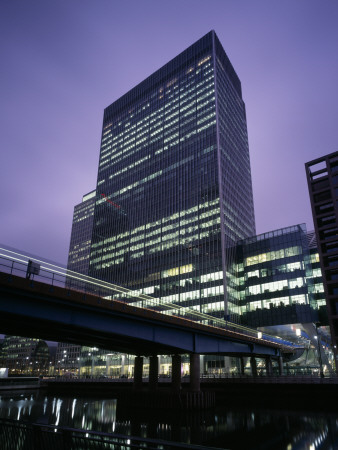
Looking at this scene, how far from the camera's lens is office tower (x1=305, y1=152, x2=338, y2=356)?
75.0m

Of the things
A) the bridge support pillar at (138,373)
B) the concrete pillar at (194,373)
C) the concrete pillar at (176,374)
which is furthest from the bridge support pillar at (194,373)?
the bridge support pillar at (138,373)

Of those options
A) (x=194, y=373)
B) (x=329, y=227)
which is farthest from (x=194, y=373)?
(x=329, y=227)

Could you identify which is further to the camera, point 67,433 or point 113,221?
point 113,221

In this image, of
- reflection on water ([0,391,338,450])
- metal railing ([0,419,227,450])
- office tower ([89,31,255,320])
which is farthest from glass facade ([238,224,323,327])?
metal railing ([0,419,227,450])

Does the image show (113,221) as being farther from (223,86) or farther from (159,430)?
(159,430)

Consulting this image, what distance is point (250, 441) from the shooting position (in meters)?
22.9

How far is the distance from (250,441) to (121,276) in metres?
112

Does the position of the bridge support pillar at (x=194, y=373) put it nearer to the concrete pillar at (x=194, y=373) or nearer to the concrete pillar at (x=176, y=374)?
the concrete pillar at (x=194, y=373)

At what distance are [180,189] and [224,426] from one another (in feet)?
333

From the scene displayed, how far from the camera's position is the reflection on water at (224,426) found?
888 inches

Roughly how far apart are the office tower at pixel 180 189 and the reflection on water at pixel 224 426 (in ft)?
201

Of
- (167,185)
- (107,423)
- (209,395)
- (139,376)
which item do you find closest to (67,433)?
(107,423)

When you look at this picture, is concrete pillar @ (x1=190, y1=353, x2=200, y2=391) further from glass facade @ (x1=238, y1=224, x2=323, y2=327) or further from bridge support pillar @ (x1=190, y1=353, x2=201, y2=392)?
glass facade @ (x1=238, y1=224, x2=323, y2=327)

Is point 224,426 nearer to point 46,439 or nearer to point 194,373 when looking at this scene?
point 194,373
